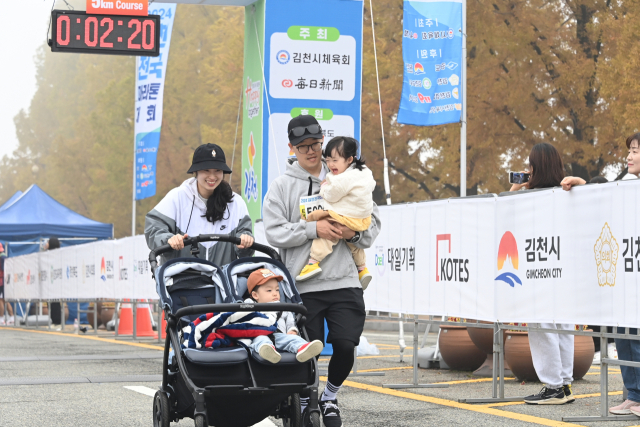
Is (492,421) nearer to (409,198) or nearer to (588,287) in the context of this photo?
(588,287)

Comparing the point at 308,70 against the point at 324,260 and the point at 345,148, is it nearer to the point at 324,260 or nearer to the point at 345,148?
the point at 345,148

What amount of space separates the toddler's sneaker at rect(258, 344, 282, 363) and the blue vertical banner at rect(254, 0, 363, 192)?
301 inches

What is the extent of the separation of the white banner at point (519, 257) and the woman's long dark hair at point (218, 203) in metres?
2.43

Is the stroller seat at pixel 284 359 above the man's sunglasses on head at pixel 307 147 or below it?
below

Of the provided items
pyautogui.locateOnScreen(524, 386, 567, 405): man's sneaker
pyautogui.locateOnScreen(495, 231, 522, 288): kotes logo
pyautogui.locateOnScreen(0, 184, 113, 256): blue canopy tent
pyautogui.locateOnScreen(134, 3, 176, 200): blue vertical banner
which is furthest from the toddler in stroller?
pyautogui.locateOnScreen(0, 184, 113, 256): blue canopy tent

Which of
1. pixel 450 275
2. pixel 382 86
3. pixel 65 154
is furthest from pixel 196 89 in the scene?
pixel 450 275

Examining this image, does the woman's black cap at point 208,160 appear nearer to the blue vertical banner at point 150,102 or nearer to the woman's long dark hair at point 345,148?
the woman's long dark hair at point 345,148

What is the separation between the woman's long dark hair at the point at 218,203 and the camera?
20.1 ft

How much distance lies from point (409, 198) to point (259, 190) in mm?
17930

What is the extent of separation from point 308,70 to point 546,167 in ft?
18.3

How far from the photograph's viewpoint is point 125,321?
63.1ft

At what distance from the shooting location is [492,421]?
21.7 ft

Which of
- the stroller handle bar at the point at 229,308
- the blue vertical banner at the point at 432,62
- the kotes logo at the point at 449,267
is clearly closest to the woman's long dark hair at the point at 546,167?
the kotes logo at the point at 449,267

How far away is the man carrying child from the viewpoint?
5770mm
